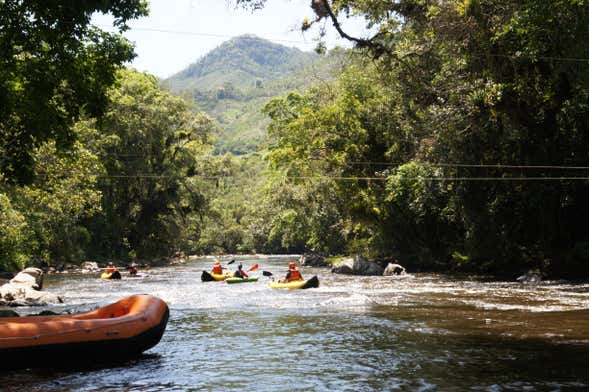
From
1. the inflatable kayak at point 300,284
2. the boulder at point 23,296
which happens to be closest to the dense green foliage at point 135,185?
the boulder at point 23,296

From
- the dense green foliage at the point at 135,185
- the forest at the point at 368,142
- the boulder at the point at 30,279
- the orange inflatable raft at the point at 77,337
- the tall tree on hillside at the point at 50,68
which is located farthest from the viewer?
the dense green foliage at the point at 135,185

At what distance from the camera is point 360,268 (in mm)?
28453

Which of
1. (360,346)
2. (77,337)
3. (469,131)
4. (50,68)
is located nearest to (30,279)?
(50,68)

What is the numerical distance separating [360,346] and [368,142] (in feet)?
70.9

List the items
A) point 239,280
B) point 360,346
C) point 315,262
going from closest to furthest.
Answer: point 360,346 → point 239,280 → point 315,262

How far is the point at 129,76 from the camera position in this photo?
41.0 metres

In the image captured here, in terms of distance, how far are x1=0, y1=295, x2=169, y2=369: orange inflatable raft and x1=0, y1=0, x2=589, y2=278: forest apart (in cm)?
467

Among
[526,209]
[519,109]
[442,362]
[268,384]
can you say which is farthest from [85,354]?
[526,209]

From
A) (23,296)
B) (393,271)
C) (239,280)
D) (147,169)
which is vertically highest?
(147,169)

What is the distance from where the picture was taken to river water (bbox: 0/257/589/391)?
7.98 meters

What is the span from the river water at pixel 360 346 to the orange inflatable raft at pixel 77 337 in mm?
169

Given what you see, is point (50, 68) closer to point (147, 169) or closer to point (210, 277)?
point (210, 277)

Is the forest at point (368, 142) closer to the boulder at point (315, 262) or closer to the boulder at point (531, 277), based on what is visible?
the boulder at point (531, 277)

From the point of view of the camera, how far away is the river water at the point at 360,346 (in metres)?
7.98
